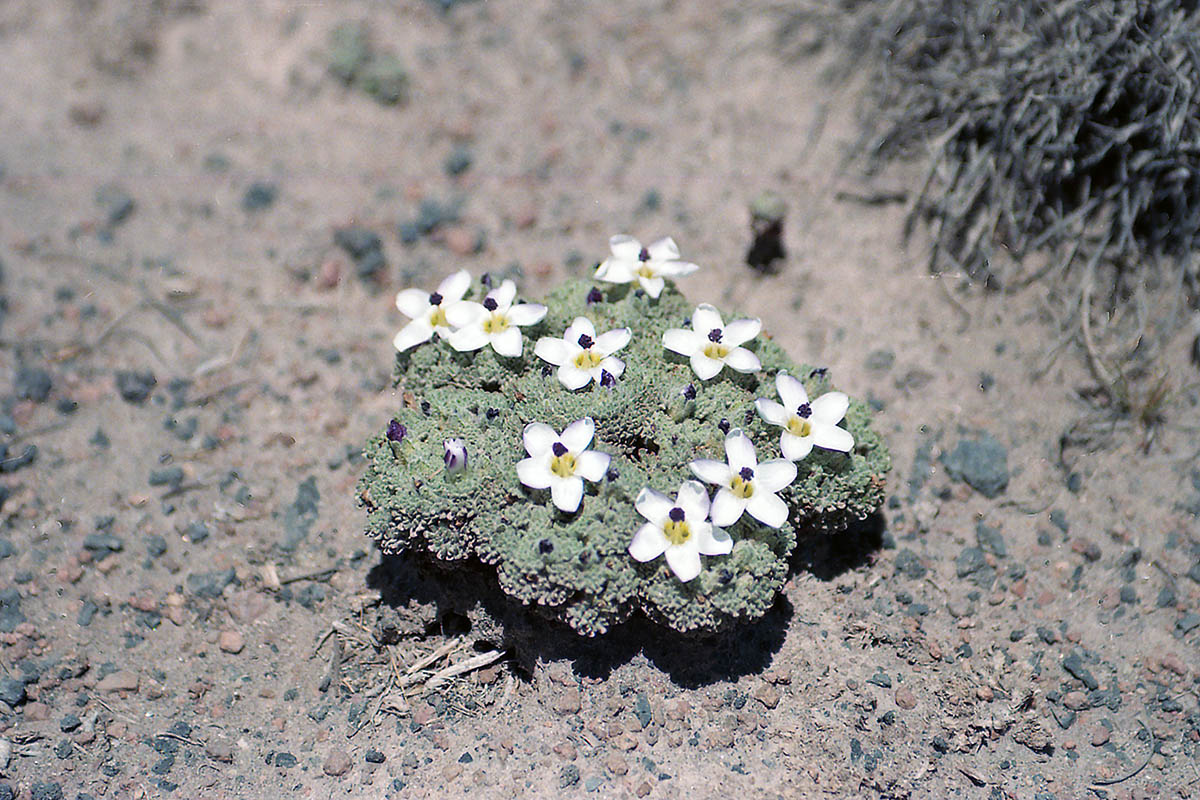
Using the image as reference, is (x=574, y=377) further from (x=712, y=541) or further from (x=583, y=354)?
(x=712, y=541)

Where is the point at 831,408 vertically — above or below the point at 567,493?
above

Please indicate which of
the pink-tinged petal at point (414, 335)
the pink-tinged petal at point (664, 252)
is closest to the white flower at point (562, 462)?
the pink-tinged petal at point (414, 335)

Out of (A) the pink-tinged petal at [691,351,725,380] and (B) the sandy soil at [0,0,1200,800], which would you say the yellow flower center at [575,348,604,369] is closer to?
(A) the pink-tinged petal at [691,351,725,380]

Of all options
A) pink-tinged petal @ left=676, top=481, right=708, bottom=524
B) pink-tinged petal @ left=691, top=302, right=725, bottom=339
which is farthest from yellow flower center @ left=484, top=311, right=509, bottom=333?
pink-tinged petal @ left=676, top=481, right=708, bottom=524

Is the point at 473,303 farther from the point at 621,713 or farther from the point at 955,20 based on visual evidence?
the point at 955,20

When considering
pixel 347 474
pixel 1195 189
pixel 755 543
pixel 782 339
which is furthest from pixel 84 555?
pixel 1195 189

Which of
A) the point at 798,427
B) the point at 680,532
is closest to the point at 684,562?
the point at 680,532
